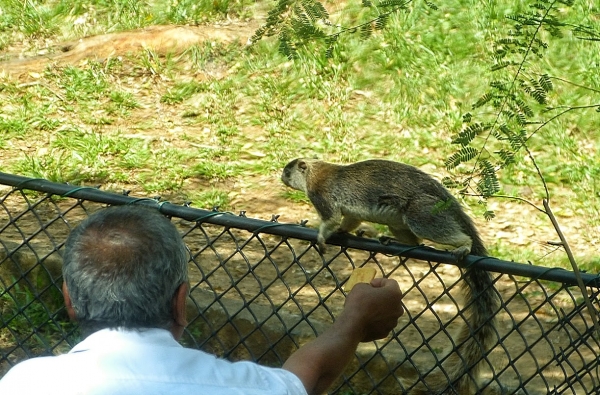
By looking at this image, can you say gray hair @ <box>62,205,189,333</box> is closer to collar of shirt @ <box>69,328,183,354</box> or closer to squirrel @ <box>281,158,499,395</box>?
collar of shirt @ <box>69,328,183,354</box>

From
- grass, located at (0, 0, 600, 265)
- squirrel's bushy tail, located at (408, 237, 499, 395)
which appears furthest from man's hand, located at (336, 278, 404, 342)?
grass, located at (0, 0, 600, 265)

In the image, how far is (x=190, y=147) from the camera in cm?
759

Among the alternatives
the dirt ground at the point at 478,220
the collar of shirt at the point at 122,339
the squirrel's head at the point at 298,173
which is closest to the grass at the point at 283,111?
the dirt ground at the point at 478,220

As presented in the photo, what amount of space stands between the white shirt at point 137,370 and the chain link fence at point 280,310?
1199mm

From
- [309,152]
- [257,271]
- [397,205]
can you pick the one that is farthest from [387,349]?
[309,152]

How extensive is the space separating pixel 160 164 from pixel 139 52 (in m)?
1.82

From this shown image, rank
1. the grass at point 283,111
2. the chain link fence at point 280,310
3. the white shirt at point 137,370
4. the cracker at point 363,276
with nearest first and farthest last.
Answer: the white shirt at point 137,370 → the cracker at point 363,276 → the chain link fence at point 280,310 → the grass at point 283,111

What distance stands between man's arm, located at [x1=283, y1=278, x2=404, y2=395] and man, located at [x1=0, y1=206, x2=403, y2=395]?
0.14m

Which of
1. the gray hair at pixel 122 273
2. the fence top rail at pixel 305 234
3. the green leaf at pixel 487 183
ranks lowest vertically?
the fence top rail at pixel 305 234

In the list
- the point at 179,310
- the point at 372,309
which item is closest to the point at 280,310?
the point at 372,309

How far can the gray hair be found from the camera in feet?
6.64

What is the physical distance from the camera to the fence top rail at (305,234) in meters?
2.92

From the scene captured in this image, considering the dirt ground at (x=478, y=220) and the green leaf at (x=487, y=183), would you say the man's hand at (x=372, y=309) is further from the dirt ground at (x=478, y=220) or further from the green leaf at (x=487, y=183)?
the dirt ground at (x=478, y=220)

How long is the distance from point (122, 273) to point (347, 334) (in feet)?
2.42
